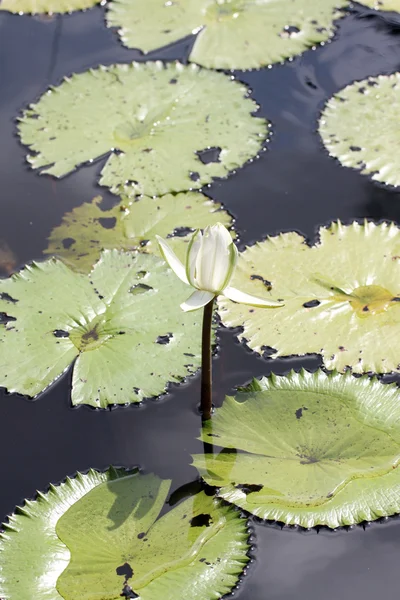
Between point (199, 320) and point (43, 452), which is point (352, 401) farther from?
point (43, 452)

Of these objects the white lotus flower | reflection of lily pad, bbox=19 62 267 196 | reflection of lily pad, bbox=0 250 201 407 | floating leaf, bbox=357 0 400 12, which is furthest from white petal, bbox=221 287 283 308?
floating leaf, bbox=357 0 400 12

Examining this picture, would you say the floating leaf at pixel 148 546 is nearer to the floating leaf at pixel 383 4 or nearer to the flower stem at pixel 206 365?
the flower stem at pixel 206 365

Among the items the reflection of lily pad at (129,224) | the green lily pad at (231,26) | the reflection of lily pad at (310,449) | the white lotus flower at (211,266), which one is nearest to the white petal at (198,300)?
the white lotus flower at (211,266)

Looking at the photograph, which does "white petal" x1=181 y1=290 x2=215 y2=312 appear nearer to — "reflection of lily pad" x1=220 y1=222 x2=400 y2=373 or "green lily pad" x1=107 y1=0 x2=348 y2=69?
"reflection of lily pad" x1=220 y1=222 x2=400 y2=373

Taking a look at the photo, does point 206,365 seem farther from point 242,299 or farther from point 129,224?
point 129,224

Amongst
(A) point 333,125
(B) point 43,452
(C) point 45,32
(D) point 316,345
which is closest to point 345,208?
(A) point 333,125
